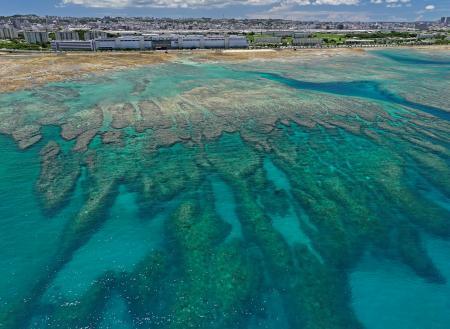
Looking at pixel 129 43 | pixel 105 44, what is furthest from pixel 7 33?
pixel 129 43

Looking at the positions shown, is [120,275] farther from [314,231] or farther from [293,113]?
[293,113]

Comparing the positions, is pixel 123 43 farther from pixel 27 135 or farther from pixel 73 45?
pixel 27 135

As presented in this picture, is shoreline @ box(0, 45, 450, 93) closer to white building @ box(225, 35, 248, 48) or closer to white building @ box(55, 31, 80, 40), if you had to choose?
white building @ box(225, 35, 248, 48)

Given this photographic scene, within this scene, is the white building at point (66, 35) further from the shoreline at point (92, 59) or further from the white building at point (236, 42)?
the white building at point (236, 42)

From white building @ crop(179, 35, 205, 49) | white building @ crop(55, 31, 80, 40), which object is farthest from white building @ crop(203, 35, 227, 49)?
white building @ crop(55, 31, 80, 40)

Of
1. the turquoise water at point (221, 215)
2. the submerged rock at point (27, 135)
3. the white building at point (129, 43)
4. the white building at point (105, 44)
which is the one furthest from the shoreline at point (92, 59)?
the submerged rock at point (27, 135)
